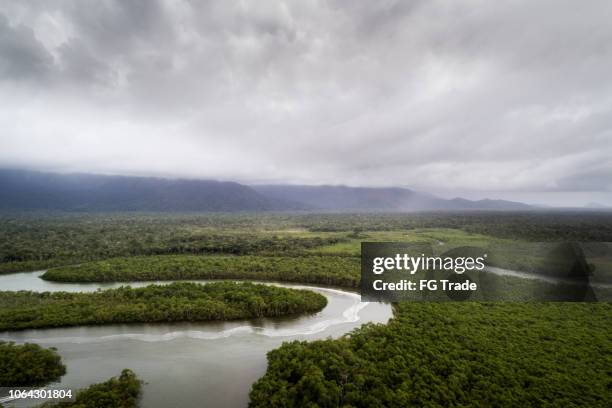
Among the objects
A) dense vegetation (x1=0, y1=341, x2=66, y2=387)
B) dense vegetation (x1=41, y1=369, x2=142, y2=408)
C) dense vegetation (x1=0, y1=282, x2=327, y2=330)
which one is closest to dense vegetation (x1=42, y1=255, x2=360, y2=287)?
dense vegetation (x1=0, y1=282, x2=327, y2=330)

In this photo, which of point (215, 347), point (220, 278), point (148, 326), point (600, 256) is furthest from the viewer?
point (600, 256)

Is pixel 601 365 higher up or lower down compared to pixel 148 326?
higher up

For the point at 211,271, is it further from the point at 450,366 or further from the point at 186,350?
the point at 450,366

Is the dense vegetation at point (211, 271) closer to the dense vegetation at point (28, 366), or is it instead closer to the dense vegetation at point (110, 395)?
the dense vegetation at point (28, 366)

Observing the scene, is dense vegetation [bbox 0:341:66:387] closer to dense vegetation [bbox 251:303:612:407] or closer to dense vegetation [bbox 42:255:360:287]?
dense vegetation [bbox 251:303:612:407]

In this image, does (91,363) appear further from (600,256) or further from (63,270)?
(600,256)

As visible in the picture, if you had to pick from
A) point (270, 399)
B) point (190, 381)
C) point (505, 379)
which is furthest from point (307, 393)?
point (505, 379)

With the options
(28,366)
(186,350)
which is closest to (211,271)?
(186,350)
